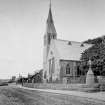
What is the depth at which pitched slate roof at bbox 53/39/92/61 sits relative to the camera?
1923 inches

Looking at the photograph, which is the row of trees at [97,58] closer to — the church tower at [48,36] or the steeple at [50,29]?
the church tower at [48,36]

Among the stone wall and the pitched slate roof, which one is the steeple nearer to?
the pitched slate roof

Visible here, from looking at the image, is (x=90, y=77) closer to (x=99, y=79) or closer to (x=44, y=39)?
(x=99, y=79)

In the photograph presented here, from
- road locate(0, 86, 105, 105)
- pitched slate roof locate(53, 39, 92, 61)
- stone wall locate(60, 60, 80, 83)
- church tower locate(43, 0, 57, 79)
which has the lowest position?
road locate(0, 86, 105, 105)

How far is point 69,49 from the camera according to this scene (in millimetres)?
51781

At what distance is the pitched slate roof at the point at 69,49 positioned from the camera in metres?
48.8

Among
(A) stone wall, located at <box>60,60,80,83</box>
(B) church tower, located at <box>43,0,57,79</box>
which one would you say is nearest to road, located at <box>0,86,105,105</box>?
(A) stone wall, located at <box>60,60,80,83</box>

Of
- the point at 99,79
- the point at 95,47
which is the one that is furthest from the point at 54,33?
the point at 99,79

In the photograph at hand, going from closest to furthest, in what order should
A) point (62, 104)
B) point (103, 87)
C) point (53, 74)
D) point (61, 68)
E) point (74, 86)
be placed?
point (62, 104) → point (103, 87) → point (74, 86) → point (61, 68) → point (53, 74)

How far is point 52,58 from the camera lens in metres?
52.4

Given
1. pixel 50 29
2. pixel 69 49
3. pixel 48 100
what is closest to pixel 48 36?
pixel 50 29

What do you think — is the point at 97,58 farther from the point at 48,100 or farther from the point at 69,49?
the point at 48,100

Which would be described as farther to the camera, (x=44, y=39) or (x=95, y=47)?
(x=44, y=39)

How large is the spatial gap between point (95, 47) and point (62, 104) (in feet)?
99.5
